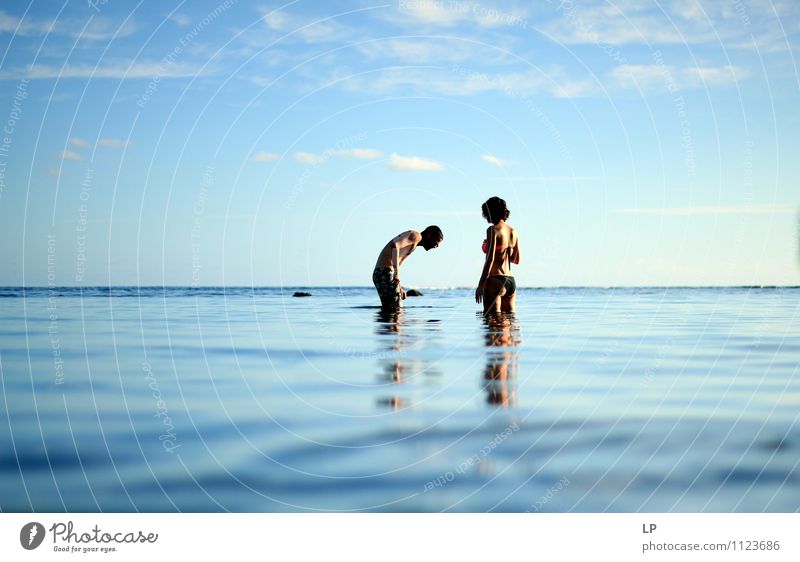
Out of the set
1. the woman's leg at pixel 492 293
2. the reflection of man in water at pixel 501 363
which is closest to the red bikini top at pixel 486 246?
the woman's leg at pixel 492 293

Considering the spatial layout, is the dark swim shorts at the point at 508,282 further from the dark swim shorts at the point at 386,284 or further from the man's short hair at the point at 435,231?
the dark swim shorts at the point at 386,284

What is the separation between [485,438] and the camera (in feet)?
17.9

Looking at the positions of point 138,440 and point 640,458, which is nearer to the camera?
point 640,458

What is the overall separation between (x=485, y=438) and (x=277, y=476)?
151 cm

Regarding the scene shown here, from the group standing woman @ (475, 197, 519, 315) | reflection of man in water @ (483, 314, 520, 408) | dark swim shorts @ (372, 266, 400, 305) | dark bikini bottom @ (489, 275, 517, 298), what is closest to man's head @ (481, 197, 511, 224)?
standing woman @ (475, 197, 519, 315)

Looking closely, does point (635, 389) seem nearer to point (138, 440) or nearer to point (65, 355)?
point (138, 440)

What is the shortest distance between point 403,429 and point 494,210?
1078cm

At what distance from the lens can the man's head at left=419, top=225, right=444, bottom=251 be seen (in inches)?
690

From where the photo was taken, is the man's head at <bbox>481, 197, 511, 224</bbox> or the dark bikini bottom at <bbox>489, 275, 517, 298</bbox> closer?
the man's head at <bbox>481, 197, 511, 224</bbox>

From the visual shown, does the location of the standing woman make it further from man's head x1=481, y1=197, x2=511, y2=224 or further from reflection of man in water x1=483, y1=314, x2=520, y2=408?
reflection of man in water x1=483, y1=314, x2=520, y2=408

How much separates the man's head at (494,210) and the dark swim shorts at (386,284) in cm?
421

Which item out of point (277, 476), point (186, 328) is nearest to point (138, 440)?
point (277, 476)
